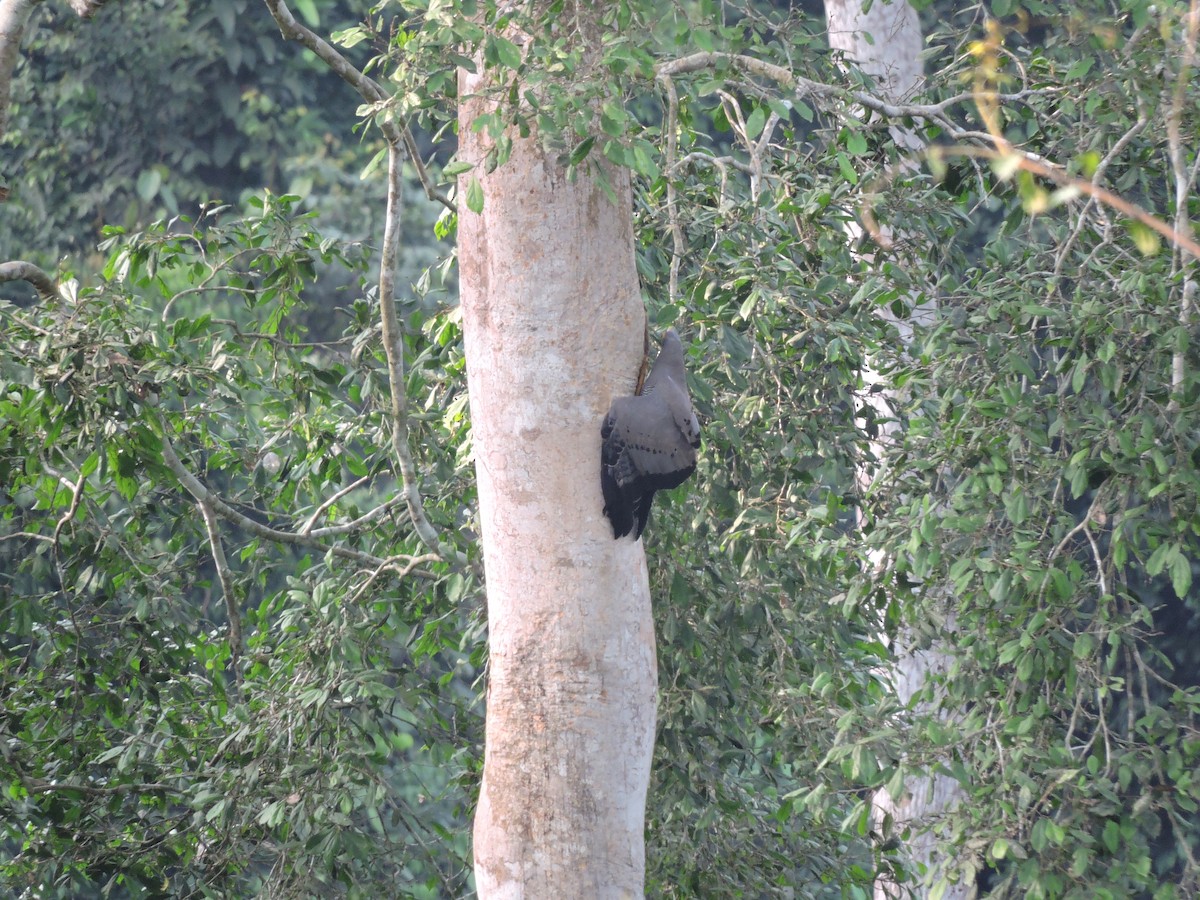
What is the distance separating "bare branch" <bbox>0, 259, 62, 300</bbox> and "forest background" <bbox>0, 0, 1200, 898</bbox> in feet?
0.07

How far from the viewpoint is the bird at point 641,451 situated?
221cm

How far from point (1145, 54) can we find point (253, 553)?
2.44 meters

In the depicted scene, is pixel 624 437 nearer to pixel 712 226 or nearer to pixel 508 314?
pixel 508 314

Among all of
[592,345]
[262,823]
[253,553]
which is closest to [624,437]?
[592,345]

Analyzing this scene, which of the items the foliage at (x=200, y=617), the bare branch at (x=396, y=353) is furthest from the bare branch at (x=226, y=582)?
the bare branch at (x=396, y=353)

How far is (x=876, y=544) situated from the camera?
266 cm

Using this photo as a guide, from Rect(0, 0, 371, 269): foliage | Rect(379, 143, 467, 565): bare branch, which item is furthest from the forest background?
Rect(0, 0, 371, 269): foliage

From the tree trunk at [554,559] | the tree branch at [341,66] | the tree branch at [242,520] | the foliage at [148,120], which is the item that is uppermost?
the tree branch at [341,66]

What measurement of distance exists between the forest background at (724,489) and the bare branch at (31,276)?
2 centimetres

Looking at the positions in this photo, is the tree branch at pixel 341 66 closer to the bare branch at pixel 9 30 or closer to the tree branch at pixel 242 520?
the bare branch at pixel 9 30

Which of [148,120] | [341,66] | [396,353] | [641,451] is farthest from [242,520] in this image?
[148,120]

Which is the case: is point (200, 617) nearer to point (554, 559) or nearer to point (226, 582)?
point (226, 582)

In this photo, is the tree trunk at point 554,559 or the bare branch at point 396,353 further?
the bare branch at point 396,353

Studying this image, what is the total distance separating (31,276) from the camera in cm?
281
